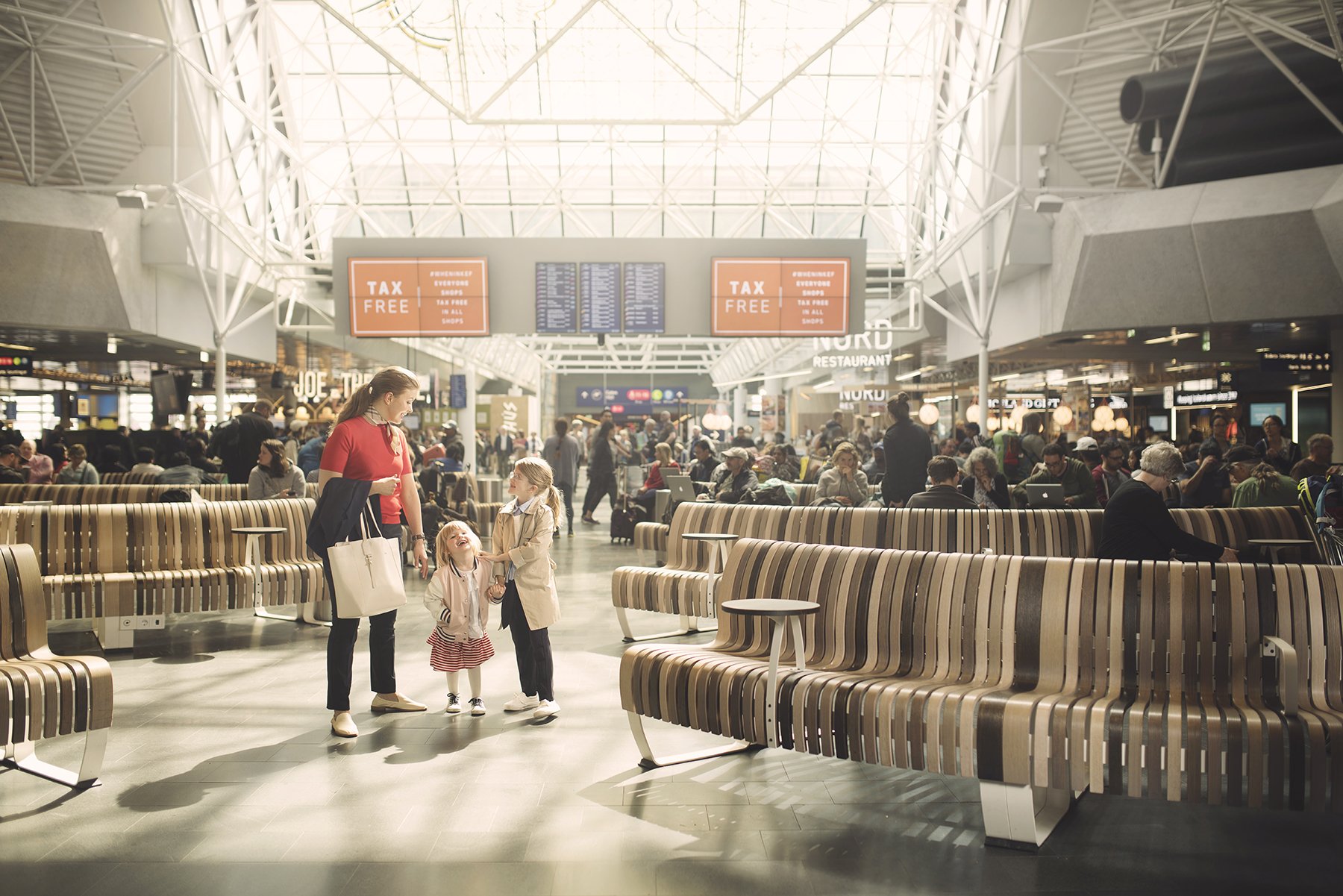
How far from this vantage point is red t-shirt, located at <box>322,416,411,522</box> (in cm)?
580

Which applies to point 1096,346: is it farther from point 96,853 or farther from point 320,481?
point 96,853

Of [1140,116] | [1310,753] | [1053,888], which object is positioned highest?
[1140,116]

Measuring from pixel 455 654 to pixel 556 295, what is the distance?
13.1 meters

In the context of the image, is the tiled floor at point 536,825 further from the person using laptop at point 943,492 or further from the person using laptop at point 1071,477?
the person using laptop at point 1071,477

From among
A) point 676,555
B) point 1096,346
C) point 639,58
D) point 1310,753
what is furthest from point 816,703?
point 639,58

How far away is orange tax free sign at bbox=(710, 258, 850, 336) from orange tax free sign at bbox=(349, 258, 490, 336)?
4.06m

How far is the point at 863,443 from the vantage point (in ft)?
63.0

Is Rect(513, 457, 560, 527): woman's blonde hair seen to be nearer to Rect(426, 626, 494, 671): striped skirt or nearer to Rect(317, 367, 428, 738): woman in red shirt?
Rect(317, 367, 428, 738): woman in red shirt

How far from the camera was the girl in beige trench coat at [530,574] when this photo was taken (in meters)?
5.99

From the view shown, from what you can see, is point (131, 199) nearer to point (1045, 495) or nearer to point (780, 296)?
point (780, 296)

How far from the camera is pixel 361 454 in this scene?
5.85m

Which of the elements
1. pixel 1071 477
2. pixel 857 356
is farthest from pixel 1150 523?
pixel 857 356

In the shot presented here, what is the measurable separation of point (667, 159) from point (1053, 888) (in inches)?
1159

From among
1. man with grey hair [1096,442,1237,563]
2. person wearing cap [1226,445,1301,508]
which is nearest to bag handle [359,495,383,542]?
man with grey hair [1096,442,1237,563]
